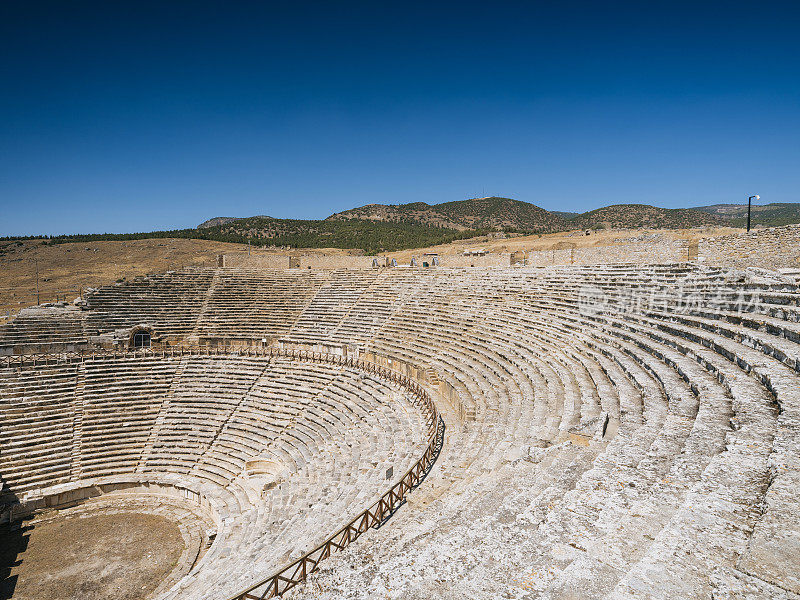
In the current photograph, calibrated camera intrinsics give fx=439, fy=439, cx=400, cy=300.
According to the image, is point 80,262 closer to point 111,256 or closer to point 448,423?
point 111,256

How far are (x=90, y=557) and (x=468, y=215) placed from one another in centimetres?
8234

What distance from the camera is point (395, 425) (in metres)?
12.6

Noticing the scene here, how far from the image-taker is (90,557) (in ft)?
39.0

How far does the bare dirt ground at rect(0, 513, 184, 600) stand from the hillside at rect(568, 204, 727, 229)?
202 ft

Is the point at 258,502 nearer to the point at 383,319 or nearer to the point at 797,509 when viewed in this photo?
the point at 383,319

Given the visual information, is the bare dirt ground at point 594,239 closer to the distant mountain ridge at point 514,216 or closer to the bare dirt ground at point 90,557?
the distant mountain ridge at point 514,216

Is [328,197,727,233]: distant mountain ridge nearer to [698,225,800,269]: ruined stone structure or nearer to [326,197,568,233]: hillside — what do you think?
[326,197,568,233]: hillside

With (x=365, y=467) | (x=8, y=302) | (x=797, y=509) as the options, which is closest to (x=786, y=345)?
(x=797, y=509)

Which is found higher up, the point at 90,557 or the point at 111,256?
the point at 111,256

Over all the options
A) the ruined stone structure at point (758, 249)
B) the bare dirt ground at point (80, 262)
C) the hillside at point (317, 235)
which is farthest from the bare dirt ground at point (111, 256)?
the ruined stone structure at point (758, 249)

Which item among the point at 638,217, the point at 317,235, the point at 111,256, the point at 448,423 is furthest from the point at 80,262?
Answer: the point at 638,217

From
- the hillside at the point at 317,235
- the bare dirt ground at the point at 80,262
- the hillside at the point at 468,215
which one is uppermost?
the hillside at the point at 468,215

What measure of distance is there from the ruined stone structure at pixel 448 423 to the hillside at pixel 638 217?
5000 centimetres

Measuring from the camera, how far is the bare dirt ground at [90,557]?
1070 cm
